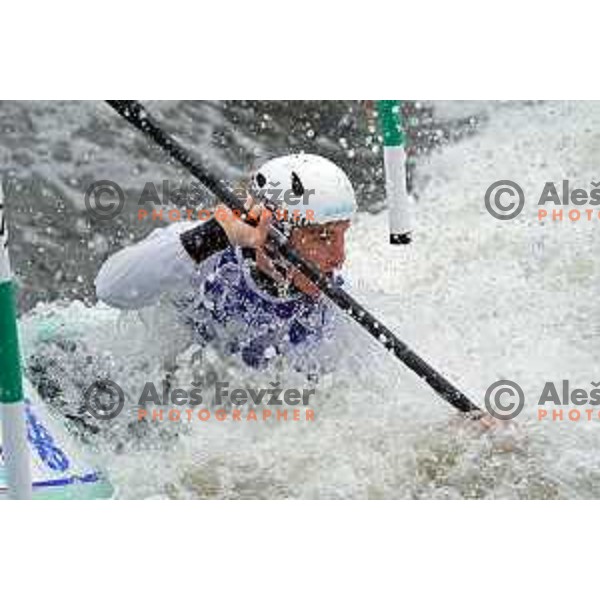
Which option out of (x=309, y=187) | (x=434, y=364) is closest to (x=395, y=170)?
(x=309, y=187)

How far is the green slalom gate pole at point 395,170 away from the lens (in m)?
2.53

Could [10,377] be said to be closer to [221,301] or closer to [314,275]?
[221,301]

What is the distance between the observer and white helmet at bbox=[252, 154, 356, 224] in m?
2.53

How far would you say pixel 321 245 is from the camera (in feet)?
8.33

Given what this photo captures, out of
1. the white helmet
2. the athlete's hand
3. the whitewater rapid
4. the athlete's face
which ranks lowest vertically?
the whitewater rapid

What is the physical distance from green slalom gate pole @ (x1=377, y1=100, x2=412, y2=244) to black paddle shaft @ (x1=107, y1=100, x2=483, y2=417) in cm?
10

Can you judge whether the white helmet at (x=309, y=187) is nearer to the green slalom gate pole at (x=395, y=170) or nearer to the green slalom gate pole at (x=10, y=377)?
the green slalom gate pole at (x=395, y=170)

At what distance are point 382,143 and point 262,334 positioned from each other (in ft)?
0.97

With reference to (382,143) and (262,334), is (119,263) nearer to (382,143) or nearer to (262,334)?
(262,334)

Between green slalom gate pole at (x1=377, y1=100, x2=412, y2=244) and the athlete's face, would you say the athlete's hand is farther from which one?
green slalom gate pole at (x1=377, y1=100, x2=412, y2=244)

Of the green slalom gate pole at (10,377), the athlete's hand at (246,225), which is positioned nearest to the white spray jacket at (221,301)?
the athlete's hand at (246,225)

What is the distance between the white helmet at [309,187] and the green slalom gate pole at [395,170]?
5cm

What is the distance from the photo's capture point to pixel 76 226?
2.53 meters

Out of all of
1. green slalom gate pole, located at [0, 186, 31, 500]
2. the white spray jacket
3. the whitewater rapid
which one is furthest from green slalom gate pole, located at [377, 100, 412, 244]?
green slalom gate pole, located at [0, 186, 31, 500]
